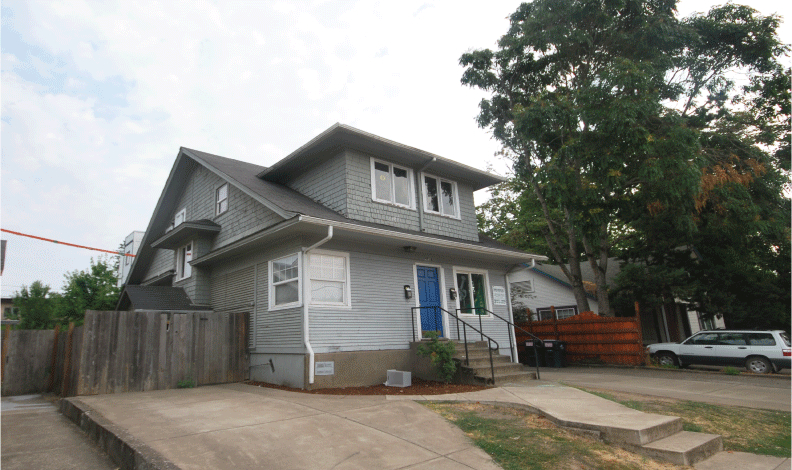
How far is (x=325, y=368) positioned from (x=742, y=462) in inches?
265

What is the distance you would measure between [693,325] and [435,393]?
22.0 m

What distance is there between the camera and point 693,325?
24.2 meters

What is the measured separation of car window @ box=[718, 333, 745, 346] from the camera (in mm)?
13953

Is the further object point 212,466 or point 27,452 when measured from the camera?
point 27,452

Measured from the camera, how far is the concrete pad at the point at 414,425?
500cm

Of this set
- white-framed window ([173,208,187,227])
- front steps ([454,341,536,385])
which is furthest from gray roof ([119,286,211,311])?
front steps ([454,341,536,385])

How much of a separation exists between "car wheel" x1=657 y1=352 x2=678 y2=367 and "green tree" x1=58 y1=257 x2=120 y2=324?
20119 mm

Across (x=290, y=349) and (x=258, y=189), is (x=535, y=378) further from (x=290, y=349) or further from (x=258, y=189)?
(x=258, y=189)

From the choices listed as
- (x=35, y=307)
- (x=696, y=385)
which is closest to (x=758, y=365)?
(x=696, y=385)

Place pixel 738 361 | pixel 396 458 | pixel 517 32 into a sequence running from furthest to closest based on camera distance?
1. pixel 517 32
2. pixel 738 361
3. pixel 396 458

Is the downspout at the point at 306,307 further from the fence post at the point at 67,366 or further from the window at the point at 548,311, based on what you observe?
the window at the point at 548,311

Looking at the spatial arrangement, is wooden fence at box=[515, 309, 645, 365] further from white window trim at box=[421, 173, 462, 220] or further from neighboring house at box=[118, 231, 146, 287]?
neighboring house at box=[118, 231, 146, 287]

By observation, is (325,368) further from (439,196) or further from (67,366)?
(439,196)

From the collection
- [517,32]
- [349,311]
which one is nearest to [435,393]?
[349,311]
